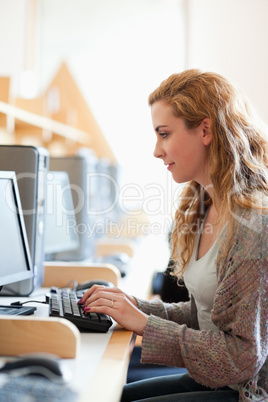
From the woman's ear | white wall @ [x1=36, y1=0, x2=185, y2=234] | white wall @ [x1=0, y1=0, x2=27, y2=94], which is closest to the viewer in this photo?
the woman's ear

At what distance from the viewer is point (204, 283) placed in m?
1.15

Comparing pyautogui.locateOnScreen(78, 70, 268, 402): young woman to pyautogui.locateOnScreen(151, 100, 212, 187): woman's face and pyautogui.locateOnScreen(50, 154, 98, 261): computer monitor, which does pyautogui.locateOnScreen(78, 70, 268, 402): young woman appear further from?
pyautogui.locateOnScreen(50, 154, 98, 261): computer monitor

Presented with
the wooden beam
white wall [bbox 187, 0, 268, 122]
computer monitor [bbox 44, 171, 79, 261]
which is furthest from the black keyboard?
white wall [bbox 187, 0, 268, 122]

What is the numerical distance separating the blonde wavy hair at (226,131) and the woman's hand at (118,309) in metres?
0.29

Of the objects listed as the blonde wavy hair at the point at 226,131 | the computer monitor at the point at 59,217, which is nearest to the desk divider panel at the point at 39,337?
the blonde wavy hair at the point at 226,131

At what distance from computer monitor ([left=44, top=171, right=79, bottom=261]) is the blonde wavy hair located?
0.90m

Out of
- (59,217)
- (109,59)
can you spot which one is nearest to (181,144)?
(59,217)

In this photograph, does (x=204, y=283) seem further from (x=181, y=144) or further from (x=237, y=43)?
(x=237, y=43)

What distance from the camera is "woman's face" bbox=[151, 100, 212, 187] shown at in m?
1.21

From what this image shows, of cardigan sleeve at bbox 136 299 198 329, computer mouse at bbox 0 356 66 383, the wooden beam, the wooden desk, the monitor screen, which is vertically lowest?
cardigan sleeve at bbox 136 299 198 329

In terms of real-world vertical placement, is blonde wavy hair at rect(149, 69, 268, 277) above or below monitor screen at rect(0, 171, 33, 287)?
above

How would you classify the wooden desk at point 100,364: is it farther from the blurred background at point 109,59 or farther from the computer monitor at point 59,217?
the blurred background at point 109,59

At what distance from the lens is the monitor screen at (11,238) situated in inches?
48.5

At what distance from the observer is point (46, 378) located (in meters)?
0.72
